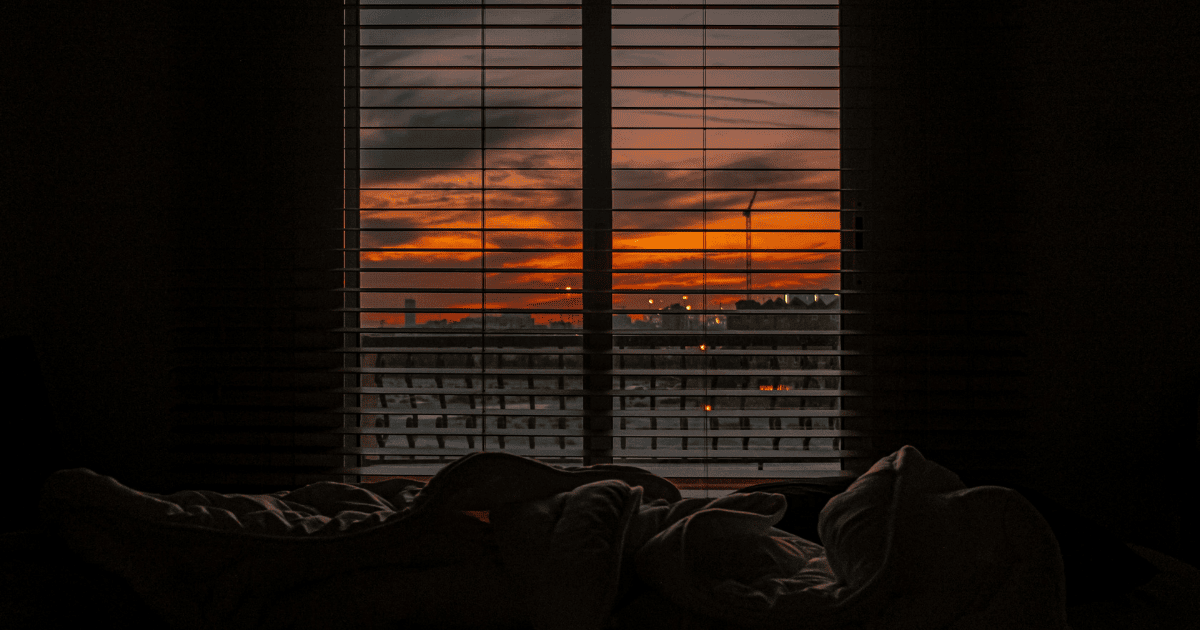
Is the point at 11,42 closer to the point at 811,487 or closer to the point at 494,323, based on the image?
the point at 494,323

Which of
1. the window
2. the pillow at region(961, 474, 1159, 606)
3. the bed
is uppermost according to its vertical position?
the window

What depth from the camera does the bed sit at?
0.76m

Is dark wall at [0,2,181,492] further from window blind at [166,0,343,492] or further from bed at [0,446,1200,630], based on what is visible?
bed at [0,446,1200,630]

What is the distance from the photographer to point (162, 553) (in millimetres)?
839

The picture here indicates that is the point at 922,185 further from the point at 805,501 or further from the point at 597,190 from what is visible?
the point at 805,501

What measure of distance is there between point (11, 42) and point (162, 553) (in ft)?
8.15

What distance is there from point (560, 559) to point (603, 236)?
1918 mm

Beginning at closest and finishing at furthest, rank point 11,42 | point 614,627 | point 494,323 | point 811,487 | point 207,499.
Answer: point 614,627 < point 207,499 < point 811,487 < point 11,42 < point 494,323

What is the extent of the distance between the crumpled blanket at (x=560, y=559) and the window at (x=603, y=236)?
167 centimetres

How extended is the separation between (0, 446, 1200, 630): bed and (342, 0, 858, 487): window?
165 cm

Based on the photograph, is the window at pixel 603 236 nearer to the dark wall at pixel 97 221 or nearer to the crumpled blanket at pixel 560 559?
the dark wall at pixel 97 221

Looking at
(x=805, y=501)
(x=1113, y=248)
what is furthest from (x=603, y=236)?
(x=1113, y=248)

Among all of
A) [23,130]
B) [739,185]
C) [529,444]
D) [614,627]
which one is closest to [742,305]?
[739,185]

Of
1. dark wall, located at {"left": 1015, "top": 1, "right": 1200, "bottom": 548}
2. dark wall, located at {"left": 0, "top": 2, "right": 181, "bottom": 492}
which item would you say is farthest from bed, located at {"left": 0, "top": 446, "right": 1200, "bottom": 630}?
dark wall, located at {"left": 1015, "top": 1, "right": 1200, "bottom": 548}
